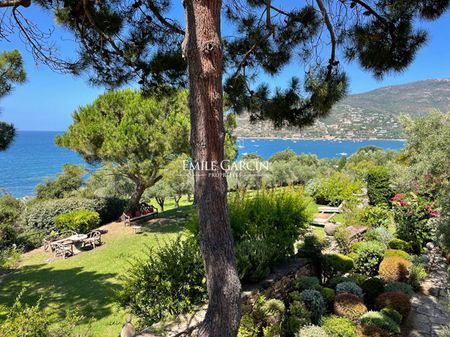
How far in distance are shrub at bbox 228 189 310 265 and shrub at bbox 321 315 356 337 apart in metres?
1.35

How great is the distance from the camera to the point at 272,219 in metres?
5.51

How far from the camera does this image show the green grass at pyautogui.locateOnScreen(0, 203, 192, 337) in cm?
506

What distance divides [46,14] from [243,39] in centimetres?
298

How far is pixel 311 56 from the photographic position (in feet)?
13.6

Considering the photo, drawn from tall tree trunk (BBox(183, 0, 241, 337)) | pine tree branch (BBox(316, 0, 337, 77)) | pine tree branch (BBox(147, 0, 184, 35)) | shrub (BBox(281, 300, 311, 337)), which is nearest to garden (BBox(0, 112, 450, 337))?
shrub (BBox(281, 300, 311, 337))

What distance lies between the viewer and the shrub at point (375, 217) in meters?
9.12

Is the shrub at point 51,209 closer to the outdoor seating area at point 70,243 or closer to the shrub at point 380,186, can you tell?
the outdoor seating area at point 70,243

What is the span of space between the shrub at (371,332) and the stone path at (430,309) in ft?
3.17

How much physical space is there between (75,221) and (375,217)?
11537 mm

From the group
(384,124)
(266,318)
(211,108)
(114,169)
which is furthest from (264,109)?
(384,124)

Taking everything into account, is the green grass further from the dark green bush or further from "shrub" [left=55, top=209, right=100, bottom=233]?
the dark green bush

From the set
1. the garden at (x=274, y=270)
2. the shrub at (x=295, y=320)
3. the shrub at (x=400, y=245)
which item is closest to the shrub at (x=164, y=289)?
the garden at (x=274, y=270)

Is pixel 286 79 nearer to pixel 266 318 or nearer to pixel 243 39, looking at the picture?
pixel 243 39

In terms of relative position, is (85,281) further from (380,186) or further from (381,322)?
(380,186)
